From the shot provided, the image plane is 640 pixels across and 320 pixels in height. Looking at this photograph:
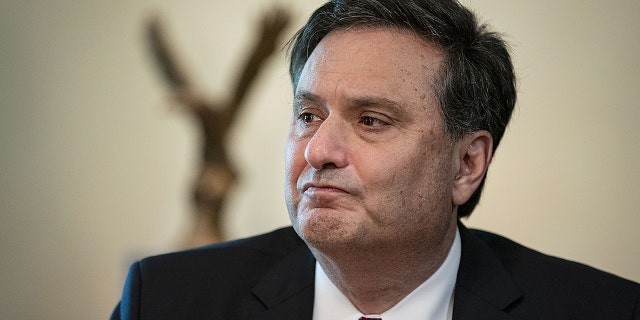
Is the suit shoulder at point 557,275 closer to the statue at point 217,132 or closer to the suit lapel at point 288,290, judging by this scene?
the suit lapel at point 288,290

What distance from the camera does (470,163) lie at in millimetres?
2180

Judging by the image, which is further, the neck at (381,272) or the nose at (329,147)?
the neck at (381,272)

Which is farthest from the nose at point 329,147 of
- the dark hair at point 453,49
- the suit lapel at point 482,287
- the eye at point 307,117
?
the suit lapel at point 482,287

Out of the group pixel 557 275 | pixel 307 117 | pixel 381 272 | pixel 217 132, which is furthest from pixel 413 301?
pixel 217 132

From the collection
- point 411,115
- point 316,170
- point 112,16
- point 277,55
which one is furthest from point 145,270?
point 112,16

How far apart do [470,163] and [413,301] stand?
0.38 m

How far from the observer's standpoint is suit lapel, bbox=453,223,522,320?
6.85 ft

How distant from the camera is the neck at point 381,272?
1963 mm

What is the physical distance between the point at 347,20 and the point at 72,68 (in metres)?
2.51

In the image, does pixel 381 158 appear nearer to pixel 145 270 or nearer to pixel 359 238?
pixel 359 238

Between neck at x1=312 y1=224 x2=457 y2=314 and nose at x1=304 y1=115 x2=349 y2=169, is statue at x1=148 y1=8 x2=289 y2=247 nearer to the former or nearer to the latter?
neck at x1=312 y1=224 x2=457 y2=314

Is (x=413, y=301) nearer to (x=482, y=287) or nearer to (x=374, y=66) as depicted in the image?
(x=482, y=287)

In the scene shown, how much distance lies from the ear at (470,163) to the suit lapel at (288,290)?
1.41 feet

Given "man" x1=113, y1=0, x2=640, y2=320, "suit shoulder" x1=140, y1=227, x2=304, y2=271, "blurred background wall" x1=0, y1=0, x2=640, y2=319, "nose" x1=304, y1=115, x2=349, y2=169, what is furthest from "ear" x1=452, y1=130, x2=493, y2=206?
"blurred background wall" x1=0, y1=0, x2=640, y2=319
